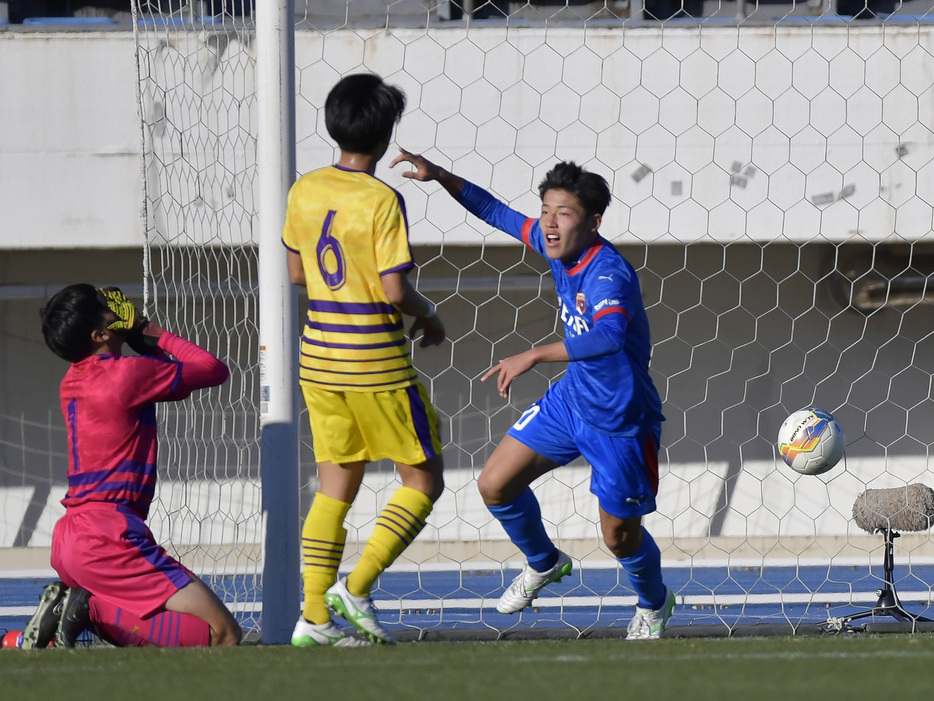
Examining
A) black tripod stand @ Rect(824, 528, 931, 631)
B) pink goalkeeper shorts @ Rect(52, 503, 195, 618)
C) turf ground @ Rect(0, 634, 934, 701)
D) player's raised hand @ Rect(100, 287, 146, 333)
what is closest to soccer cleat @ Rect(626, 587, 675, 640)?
turf ground @ Rect(0, 634, 934, 701)

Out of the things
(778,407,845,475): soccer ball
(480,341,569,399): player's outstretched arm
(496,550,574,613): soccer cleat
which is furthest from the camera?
(778,407,845,475): soccer ball

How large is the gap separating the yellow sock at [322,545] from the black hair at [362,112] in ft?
2.85

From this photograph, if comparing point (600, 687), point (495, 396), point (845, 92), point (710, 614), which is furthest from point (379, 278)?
point (495, 396)

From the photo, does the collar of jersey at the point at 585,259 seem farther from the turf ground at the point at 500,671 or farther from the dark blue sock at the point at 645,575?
the turf ground at the point at 500,671

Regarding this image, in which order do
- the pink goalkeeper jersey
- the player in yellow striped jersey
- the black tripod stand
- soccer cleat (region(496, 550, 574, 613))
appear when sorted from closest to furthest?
the player in yellow striped jersey, the pink goalkeeper jersey, soccer cleat (region(496, 550, 574, 613)), the black tripod stand

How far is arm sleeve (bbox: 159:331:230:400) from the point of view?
9.74 feet

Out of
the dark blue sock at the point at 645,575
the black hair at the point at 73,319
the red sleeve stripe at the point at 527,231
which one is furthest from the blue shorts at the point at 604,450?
the black hair at the point at 73,319

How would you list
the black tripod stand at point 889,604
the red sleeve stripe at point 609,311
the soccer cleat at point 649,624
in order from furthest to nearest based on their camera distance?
the black tripod stand at point 889,604
the soccer cleat at point 649,624
the red sleeve stripe at point 609,311

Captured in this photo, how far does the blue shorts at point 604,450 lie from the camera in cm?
296

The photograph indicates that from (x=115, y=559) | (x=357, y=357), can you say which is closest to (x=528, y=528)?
(x=357, y=357)

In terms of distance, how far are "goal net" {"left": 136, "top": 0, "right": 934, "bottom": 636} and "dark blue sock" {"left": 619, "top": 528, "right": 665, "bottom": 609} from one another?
5.72ft

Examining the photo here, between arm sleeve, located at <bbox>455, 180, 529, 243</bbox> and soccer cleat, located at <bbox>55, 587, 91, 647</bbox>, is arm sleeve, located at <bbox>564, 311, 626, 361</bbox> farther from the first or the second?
soccer cleat, located at <bbox>55, 587, 91, 647</bbox>

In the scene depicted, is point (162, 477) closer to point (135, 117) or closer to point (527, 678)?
point (135, 117)

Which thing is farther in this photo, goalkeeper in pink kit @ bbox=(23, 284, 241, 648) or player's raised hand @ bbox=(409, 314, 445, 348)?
goalkeeper in pink kit @ bbox=(23, 284, 241, 648)
